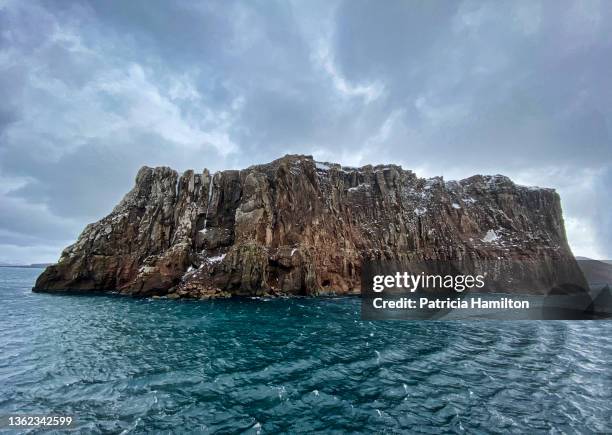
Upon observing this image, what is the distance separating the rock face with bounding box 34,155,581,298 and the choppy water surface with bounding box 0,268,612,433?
92.2ft

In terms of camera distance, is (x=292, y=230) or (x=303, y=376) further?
(x=292, y=230)

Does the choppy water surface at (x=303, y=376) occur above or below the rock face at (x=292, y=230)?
below

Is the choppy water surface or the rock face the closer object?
the choppy water surface

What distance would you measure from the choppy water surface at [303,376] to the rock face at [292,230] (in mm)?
28097

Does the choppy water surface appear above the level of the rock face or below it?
below

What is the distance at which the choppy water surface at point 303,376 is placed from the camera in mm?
11852

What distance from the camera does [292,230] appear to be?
71500mm

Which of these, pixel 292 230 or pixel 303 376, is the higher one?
pixel 292 230

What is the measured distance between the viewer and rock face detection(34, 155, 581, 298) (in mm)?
57500

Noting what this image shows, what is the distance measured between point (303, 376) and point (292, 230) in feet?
183

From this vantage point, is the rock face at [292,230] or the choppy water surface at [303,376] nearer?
the choppy water surface at [303,376]

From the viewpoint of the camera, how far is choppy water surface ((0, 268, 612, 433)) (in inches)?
467

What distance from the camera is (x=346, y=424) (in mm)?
11492

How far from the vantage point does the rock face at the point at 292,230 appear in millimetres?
57500
